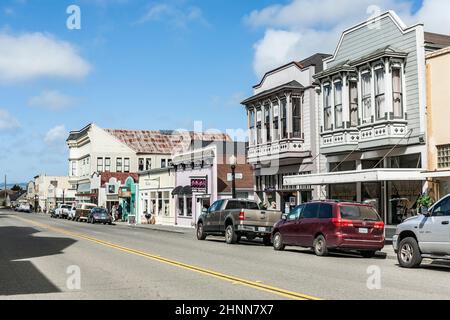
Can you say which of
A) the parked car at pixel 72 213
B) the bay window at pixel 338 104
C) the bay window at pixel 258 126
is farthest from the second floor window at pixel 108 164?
the bay window at pixel 338 104

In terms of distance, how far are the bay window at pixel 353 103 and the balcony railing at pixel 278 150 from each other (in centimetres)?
449

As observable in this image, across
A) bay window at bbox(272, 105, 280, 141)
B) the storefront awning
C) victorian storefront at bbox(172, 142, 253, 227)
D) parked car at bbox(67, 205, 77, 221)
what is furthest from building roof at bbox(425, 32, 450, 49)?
parked car at bbox(67, 205, 77, 221)

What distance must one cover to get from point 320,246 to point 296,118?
1412 centimetres

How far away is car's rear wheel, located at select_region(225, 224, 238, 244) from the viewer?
2398 centimetres

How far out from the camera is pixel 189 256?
17703 mm

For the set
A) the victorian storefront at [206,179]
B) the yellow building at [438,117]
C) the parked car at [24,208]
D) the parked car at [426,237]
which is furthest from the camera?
the parked car at [24,208]

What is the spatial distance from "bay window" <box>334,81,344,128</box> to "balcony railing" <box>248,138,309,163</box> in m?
3.59

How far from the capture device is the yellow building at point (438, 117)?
73.3ft

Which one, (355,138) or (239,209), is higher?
(355,138)

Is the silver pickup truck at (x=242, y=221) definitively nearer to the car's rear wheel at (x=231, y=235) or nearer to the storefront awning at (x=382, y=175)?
the car's rear wheel at (x=231, y=235)
